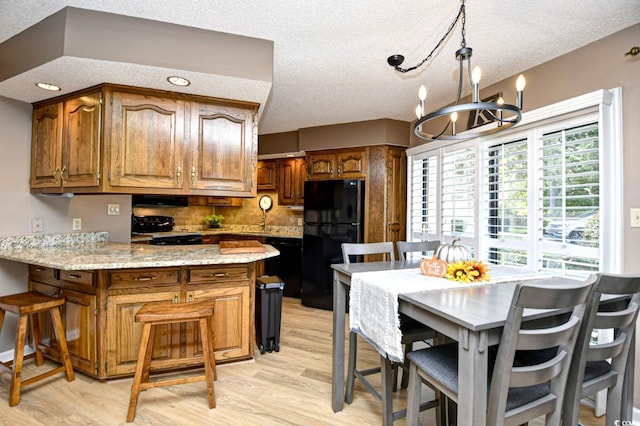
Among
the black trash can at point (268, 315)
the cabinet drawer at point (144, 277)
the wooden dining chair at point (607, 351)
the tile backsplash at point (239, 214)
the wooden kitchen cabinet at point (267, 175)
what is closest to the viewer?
the wooden dining chair at point (607, 351)

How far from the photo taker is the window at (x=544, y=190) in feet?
6.54

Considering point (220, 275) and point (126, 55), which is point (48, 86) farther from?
point (220, 275)

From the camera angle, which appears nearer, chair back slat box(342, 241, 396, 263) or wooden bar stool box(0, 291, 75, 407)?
wooden bar stool box(0, 291, 75, 407)

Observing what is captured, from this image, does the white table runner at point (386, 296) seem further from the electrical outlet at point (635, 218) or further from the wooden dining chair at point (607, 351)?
the electrical outlet at point (635, 218)

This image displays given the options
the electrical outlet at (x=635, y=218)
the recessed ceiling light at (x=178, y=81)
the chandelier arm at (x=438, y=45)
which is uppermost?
the chandelier arm at (x=438, y=45)

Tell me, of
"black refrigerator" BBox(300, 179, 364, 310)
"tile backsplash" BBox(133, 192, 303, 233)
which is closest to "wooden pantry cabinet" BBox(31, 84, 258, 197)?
"black refrigerator" BBox(300, 179, 364, 310)

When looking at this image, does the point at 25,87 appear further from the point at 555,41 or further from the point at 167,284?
the point at 555,41

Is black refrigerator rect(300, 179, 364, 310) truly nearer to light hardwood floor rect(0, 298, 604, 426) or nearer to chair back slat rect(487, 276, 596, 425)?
light hardwood floor rect(0, 298, 604, 426)

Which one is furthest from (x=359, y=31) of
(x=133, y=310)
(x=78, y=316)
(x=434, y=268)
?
(x=78, y=316)

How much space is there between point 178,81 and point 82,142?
0.91 m

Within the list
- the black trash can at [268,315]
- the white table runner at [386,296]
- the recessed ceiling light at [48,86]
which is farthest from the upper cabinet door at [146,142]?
the white table runner at [386,296]

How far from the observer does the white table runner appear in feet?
4.77

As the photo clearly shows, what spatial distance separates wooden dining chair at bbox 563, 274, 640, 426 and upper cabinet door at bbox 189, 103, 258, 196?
228 cm

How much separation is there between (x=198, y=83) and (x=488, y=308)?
89.4 inches
